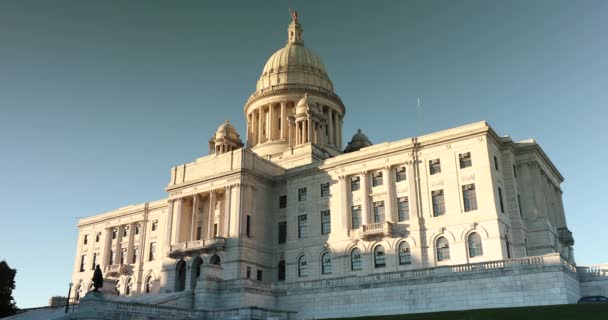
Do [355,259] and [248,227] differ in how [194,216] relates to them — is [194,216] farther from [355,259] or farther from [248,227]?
[355,259]

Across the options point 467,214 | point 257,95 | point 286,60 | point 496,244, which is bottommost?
point 496,244

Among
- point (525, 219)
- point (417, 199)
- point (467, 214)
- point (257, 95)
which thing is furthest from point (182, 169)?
point (525, 219)

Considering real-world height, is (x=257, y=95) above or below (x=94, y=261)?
above

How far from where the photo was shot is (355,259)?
5712 cm

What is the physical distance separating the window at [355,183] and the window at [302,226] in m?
6.45

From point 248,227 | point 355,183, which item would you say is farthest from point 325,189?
point 248,227

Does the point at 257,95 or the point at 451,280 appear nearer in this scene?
the point at 451,280

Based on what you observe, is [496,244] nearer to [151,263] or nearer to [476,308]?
[476,308]

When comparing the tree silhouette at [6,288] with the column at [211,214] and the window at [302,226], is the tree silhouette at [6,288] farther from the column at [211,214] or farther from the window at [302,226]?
the window at [302,226]

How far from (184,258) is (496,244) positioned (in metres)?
33.0

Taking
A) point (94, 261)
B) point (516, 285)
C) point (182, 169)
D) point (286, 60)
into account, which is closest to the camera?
point (516, 285)

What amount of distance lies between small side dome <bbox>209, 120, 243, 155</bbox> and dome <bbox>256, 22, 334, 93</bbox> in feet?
27.4

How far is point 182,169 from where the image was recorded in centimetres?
6831

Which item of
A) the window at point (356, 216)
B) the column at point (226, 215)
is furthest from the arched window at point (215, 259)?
the window at point (356, 216)
